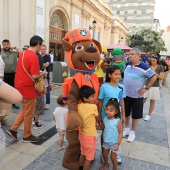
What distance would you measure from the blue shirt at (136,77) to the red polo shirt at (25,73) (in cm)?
174

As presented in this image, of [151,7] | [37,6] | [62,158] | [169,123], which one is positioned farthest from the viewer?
[151,7]

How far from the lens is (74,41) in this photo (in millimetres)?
2781

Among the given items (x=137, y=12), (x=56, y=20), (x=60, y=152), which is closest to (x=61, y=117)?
(x=60, y=152)

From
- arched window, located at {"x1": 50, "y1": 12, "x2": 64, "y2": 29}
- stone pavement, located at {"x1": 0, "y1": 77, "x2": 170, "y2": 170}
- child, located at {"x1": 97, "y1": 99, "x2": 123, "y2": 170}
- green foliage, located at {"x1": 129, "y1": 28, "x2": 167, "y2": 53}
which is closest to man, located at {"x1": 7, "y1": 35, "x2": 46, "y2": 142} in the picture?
stone pavement, located at {"x1": 0, "y1": 77, "x2": 170, "y2": 170}

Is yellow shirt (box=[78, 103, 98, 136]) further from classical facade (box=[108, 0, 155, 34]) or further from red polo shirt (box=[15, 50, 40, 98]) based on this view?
classical facade (box=[108, 0, 155, 34])

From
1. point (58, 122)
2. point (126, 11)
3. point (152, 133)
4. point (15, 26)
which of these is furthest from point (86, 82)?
point (126, 11)

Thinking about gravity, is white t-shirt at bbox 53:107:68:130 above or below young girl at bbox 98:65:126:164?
below

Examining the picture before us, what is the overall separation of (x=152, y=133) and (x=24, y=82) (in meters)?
3.06

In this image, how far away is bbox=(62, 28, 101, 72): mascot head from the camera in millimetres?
2672

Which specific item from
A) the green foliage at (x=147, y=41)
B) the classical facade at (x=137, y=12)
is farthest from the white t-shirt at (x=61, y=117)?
the classical facade at (x=137, y=12)

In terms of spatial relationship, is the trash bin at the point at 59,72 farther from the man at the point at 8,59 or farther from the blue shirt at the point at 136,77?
the blue shirt at the point at 136,77

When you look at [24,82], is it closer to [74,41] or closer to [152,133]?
[74,41]

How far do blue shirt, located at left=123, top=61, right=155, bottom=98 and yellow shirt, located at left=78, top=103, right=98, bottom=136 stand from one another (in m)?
1.50

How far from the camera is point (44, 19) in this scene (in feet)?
41.7
